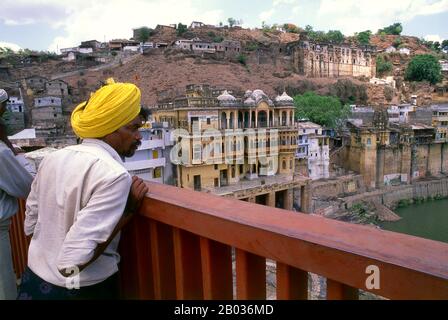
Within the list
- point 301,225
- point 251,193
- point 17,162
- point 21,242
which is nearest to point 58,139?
point 251,193

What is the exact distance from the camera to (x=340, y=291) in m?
0.87

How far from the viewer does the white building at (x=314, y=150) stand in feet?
75.3

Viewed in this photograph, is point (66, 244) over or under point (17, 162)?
under

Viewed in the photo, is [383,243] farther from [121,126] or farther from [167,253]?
[121,126]

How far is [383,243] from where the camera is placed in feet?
2.62

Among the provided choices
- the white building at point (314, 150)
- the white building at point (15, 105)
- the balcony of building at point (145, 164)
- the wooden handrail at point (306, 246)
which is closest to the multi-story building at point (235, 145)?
the balcony of building at point (145, 164)

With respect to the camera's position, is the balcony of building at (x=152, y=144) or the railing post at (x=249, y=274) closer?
the railing post at (x=249, y=274)

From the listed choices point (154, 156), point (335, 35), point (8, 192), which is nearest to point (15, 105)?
point (154, 156)

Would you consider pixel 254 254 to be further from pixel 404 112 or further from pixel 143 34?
pixel 143 34

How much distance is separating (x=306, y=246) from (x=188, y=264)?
0.58m

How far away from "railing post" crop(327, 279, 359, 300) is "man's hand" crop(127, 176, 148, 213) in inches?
30.0

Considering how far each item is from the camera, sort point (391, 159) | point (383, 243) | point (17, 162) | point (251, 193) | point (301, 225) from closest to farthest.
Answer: point (383, 243) < point (301, 225) < point (17, 162) < point (251, 193) < point (391, 159)

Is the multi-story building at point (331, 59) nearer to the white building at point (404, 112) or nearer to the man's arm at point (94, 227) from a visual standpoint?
the white building at point (404, 112)

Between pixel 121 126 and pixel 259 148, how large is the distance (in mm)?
17526
